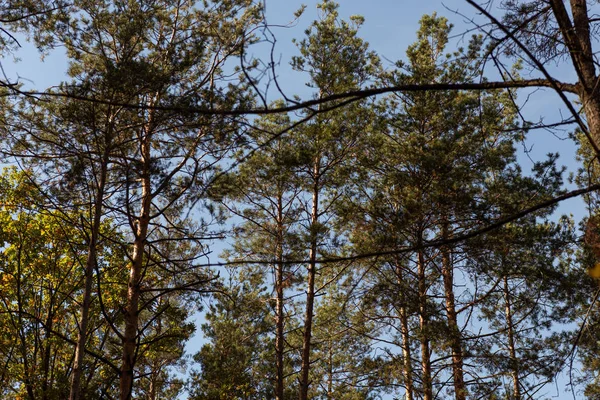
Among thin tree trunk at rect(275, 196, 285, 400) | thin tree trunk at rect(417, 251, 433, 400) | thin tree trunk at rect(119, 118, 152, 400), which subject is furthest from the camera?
thin tree trunk at rect(275, 196, 285, 400)

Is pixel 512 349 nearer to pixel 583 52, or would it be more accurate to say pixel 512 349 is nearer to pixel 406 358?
pixel 406 358

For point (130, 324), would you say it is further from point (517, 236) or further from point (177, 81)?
point (517, 236)

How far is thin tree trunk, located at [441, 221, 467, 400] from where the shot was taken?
35.7 ft

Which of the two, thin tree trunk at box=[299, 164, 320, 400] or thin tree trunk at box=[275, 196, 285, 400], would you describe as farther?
thin tree trunk at box=[275, 196, 285, 400]

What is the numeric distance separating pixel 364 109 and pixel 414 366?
5.72m

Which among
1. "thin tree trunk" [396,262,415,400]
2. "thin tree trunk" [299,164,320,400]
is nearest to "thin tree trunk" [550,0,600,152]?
"thin tree trunk" [299,164,320,400]

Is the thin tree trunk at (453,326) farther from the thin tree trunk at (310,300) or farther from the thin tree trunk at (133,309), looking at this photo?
the thin tree trunk at (133,309)

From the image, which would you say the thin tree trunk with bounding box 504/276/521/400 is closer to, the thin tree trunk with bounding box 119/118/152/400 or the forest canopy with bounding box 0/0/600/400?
the forest canopy with bounding box 0/0/600/400

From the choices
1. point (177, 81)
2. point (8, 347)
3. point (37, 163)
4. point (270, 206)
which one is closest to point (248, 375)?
point (270, 206)

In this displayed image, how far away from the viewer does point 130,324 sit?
6.39m

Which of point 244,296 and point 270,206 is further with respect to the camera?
point 244,296

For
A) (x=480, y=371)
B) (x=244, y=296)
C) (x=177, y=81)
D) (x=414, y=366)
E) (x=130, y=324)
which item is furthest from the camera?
(x=244, y=296)

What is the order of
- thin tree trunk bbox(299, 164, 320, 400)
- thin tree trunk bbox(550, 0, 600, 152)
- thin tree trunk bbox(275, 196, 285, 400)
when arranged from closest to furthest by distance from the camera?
thin tree trunk bbox(550, 0, 600, 152) → thin tree trunk bbox(299, 164, 320, 400) → thin tree trunk bbox(275, 196, 285, 400)

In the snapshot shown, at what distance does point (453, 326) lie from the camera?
11109mm
